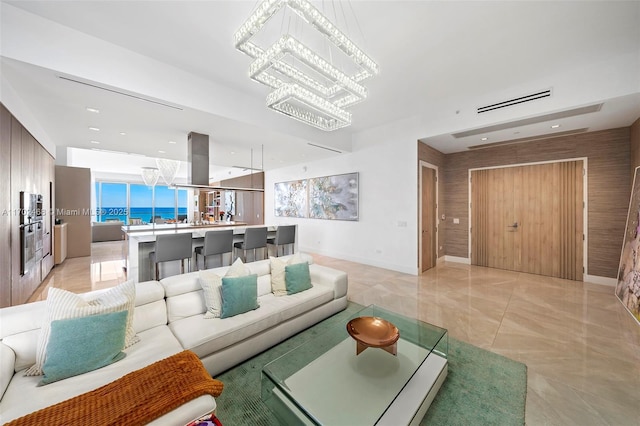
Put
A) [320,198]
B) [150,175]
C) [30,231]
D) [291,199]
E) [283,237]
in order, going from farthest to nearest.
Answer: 1. [291,199]
2. [320,198]
3. [150,175]
4. [283,237]
5. [30,231]

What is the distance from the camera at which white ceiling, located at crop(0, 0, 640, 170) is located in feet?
7.40

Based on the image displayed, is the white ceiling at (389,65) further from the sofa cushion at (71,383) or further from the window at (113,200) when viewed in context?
the window at (113,200)

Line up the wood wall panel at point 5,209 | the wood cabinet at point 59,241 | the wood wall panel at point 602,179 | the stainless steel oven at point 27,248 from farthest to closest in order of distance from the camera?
→ the wood cabinet at point 59,241
the wood wall panel at point 602,179
the stainless steel oven at point 27,248
the wood wall panel at point 5,209

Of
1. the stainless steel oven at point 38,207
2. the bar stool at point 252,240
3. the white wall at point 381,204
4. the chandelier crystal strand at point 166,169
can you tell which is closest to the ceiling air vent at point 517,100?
the white wall at point 381,204

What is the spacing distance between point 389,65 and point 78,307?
389 centimetres

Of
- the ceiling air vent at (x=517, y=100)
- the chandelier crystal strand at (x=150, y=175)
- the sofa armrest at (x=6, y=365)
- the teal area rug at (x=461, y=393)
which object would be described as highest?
the ceiling air vent at (x=517, y=100)

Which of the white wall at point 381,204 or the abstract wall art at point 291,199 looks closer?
the white wall at point 381,204

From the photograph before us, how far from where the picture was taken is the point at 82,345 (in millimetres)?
1459

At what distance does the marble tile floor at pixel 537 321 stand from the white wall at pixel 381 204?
1.77 feet

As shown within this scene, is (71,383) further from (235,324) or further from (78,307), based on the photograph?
(235,324)

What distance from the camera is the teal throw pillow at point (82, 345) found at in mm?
1393

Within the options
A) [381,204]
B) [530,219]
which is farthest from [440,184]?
[530,219]

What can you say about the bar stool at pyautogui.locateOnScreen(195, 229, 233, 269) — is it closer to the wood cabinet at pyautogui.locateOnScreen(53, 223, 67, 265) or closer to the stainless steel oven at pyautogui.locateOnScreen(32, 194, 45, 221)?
the stainless steel oven at pyautogui.locateOnScreen(32, 194, 45, 221)

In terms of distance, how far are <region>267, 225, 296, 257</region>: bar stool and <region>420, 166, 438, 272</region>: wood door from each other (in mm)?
2737
